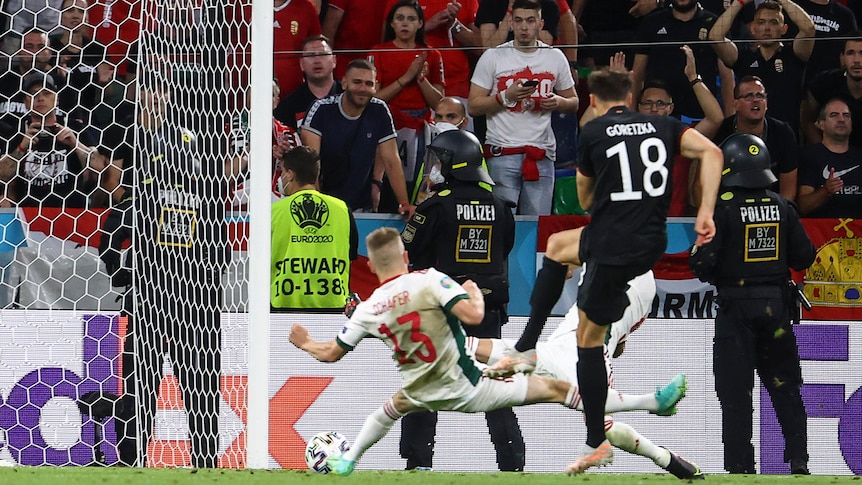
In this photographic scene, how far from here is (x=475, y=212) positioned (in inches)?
311

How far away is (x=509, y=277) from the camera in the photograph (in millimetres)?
8555

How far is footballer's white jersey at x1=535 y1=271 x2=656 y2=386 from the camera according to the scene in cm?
682

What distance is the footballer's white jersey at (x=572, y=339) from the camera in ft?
22.4

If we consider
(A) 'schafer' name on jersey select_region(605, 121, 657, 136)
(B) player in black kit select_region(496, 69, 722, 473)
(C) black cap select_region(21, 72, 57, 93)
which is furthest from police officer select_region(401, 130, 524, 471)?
(C) black cap select_region(21, 72, 57, 93)

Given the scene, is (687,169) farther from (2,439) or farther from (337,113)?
(2,439)

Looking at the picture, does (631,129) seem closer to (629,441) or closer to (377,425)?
(629,441)

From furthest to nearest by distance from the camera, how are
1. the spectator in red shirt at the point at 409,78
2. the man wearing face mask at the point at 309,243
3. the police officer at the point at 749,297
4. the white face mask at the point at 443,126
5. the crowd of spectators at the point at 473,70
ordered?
1. the spectator in red shirt at the point at 409,78
2. the white face mask at the point at 443,126
3. the crowd of spectators at the point at 473,70
4. the man wearing face mask at the point at 309,243
5. the police officer at the point at 749,297

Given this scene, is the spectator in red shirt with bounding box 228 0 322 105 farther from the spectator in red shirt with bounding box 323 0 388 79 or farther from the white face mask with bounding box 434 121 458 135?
the white face mask with bounding box 434 121 458 135

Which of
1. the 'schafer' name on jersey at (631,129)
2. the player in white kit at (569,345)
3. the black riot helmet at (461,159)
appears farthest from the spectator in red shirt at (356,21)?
the 'schafer' name on jersey at (631,129)

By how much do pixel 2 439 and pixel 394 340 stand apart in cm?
321

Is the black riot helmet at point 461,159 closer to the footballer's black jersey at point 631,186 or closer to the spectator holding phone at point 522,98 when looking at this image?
the spectator holding phone at point 522,98

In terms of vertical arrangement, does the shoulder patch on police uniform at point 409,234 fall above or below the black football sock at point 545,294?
above

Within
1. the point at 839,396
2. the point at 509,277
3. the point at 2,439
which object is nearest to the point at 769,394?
the point at 839,396

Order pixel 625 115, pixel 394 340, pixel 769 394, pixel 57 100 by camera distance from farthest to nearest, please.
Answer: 1. pixel 57 100
2. pixel 769 394
3. pixel 394 340
4. pixel 625 115
